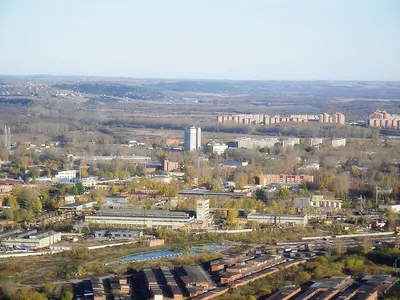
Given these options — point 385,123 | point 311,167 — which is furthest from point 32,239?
point 385,123

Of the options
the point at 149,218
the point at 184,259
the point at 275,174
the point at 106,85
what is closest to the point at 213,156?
the point at 275,174

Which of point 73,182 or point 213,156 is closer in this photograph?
point 73,182

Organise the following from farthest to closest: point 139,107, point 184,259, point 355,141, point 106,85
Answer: point 106,85
point 139,107
point 355,141
point 184,259

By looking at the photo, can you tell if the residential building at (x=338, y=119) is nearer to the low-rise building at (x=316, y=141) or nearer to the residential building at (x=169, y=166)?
the low-rise building at (x=316, y=141)

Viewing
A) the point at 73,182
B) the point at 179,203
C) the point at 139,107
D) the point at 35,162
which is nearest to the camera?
the point at 179,203

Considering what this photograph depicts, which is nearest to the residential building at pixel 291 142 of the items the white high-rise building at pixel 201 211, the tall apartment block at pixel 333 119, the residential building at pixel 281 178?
the residential building at pixel 281 178

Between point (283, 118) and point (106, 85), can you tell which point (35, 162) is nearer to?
point (283, 118)
